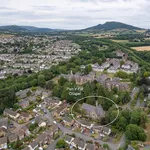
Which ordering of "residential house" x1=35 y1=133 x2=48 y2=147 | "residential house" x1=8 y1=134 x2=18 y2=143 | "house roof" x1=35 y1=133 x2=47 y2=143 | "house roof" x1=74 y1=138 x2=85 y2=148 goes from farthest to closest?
"residential house" x1=8 y1=134 x2=18 y2=143 → "house roof" x1=35 y1=133 x2=47 y2=143 → "residential house" x1=35 y1=133 x2=48 y2=147 → "house roof" x1=74 y1=138 x2=85 y2=148

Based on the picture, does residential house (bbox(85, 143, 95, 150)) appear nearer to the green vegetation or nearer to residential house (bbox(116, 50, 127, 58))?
the green vegetation

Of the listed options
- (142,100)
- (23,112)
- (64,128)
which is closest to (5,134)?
(23,112)

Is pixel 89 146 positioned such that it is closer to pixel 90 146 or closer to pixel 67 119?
pixel 90 146

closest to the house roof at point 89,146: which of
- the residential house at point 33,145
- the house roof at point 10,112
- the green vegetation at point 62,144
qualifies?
the green vegetation at point 62,144

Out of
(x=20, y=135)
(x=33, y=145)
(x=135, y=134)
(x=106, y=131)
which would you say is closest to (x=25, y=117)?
(x=20, y=135)

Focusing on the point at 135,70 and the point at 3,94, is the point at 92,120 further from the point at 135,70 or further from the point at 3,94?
the point at 135,70

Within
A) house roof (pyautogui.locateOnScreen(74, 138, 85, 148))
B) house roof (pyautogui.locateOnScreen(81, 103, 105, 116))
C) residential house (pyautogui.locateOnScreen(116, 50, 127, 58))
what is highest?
residential house (pyautogui.locateOnScreen(116, 50, 127, 58))

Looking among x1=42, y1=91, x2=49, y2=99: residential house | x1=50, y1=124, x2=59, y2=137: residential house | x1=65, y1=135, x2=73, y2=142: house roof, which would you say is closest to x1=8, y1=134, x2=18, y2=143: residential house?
x1=50, y1=124, x2=59, y2=137: residential house

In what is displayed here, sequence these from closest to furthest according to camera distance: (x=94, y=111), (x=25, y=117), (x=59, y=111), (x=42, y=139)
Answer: (x=42, y=139)
(x=94, y=111)
(x=25, y=117)
(x=59, y=111)

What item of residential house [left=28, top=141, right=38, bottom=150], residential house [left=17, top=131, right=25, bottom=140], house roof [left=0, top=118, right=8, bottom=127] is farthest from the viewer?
house roof [left=0, top=118, right=8, bottom=127]
